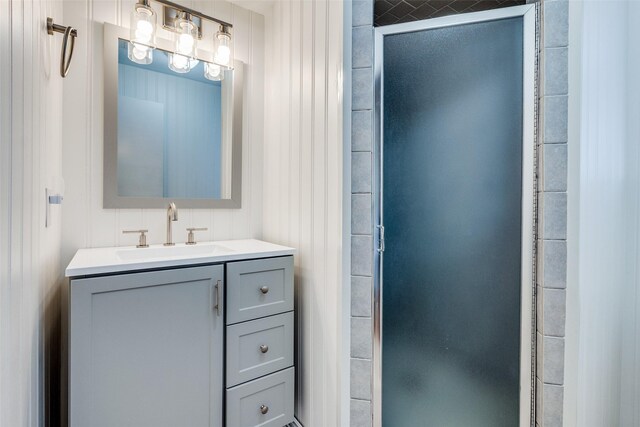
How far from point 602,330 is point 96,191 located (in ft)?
7.17

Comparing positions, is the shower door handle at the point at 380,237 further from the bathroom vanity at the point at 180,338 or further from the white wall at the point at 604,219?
the white wall at the point at 604,219

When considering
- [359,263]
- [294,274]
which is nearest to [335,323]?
[359,263]

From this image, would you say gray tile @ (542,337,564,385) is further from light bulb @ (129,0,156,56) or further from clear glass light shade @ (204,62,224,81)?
light bulb @ (129,0,156,56)

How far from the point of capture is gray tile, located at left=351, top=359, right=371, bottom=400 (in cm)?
132

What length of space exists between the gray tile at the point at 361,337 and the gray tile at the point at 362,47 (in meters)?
1.10

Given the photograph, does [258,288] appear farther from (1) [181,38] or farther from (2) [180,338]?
(1) [181,38]

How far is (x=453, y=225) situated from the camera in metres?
1.24

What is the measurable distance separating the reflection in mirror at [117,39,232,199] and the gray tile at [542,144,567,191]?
5.12 feet

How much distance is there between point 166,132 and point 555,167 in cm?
179

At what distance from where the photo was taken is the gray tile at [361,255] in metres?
1.31

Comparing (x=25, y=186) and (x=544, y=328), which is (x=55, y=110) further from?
(x=544, y=328)

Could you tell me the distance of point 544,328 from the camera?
111 cm

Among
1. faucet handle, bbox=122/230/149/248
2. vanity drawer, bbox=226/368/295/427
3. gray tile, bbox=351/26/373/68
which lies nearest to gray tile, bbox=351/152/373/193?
gray tile, bbox=351/26/373/68

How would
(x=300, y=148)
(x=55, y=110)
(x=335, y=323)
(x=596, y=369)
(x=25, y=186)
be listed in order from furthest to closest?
(x=300, y=148), (x=335, y=323), (x=55, y=110), (x=596, y=369), (x=25, y=186)
